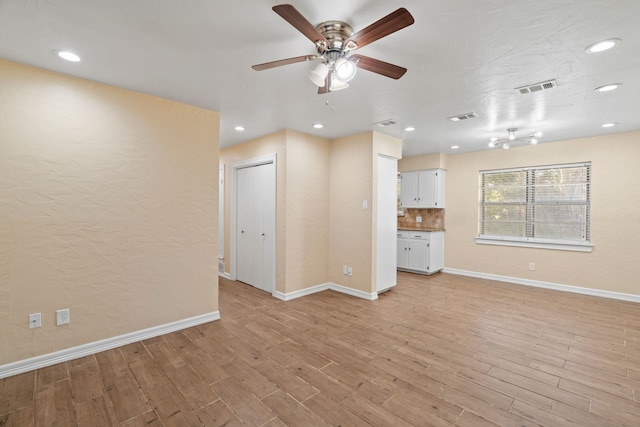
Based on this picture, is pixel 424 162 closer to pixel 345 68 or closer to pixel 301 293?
pixel 301 293

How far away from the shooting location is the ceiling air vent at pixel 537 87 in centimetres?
259

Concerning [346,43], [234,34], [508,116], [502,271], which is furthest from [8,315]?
[502,271]

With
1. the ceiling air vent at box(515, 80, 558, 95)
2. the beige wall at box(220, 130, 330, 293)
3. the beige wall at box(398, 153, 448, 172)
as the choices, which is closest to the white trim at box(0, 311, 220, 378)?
the beige wall at box(220, 130, 330, 293)

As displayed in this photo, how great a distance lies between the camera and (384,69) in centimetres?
184

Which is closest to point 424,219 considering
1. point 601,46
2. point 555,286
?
point 555,286

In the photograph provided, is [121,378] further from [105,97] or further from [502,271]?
[502,271]

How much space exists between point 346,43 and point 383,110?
173cm

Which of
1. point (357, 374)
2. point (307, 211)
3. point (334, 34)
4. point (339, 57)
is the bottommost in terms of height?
point (357, 374)

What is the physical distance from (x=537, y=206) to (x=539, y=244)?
678 millimetres

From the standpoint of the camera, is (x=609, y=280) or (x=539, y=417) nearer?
(x=539, y=417)

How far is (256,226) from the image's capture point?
469cm

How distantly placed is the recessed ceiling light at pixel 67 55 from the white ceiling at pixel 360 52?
0.05 metres

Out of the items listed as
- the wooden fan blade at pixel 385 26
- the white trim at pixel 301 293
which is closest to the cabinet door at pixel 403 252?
the white trim at pixel 301 293

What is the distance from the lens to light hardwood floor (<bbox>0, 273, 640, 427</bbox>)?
1.88m
